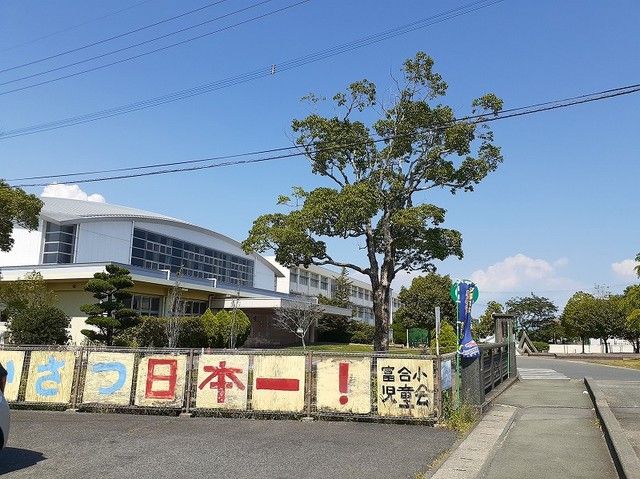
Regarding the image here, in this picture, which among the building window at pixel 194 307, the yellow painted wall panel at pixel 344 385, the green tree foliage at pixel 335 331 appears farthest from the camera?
the green tree foliage at pixel 335 331

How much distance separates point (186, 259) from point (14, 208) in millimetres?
22110

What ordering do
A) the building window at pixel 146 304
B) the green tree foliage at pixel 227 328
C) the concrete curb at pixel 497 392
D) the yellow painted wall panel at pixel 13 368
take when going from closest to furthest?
1. the yellow painted wall panel at pixel 13 368
2. the concrete curb at pixel 497 392
3. the green tree foliage at pixel 227 328
4. the building window at pixel 146 304

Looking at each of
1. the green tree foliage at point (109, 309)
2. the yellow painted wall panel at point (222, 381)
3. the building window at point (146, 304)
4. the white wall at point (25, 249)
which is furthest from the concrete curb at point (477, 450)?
the white wall at point (25, 249)

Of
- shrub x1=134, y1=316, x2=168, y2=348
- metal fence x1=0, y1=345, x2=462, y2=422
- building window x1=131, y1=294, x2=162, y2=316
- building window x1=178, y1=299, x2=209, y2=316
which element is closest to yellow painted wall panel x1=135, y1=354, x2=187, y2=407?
metal fence x1=0, y1=345, x2=462, y2=422

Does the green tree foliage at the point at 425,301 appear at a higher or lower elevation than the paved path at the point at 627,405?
higher

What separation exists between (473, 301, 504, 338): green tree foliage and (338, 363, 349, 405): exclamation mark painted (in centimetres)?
5417

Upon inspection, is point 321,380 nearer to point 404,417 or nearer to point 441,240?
point 404,417

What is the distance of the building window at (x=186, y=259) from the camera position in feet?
136

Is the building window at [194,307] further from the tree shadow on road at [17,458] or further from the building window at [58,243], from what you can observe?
the tree shadow on road at [17,458]

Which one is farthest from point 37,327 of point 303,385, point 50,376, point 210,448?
point 210,448

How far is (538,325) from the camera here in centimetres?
8444

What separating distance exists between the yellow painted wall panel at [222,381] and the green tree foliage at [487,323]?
5448 centimetres

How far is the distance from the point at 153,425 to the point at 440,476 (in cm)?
544

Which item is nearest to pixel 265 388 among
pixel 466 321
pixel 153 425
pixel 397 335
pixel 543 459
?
pixel 153 425
